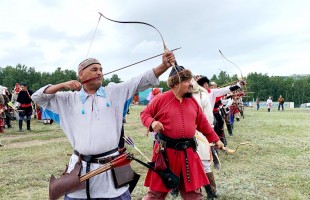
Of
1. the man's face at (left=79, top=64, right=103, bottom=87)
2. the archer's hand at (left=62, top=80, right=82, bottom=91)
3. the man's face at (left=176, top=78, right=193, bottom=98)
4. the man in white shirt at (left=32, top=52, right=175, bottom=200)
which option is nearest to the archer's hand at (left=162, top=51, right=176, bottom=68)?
the man in white shirt at (left=32, top=52, right=175, bottom=200)

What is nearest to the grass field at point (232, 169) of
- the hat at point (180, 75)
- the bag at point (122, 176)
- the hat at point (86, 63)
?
the hat at point (180, 75)

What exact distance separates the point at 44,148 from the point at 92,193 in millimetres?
7950

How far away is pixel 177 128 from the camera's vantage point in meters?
4.00

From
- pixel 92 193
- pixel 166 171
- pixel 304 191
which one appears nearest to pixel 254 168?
pixel 304 191

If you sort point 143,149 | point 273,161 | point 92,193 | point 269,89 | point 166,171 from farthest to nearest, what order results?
point 269,89 < point 143,149 < point 273,161 < point 166,171 < point 92,193

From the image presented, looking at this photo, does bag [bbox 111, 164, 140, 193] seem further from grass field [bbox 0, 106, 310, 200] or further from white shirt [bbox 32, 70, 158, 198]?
grass field [bbox 0, 106, 310, 200]

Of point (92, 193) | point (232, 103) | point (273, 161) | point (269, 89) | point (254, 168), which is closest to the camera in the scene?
point (92, 193)

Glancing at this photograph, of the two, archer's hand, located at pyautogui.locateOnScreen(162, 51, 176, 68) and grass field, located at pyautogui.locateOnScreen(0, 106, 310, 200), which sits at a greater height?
archer's hand, located at pyautogui.locateOnScreen(162, 51, 176, 68)

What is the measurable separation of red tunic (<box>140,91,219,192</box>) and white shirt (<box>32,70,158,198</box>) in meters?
0.92

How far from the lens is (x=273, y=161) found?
8.46 metres

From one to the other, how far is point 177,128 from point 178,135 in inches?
3.3

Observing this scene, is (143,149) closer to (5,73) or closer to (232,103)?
(232,103)

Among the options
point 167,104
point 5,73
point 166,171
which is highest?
point 5,73

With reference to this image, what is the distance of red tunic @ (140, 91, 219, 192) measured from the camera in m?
3.96
